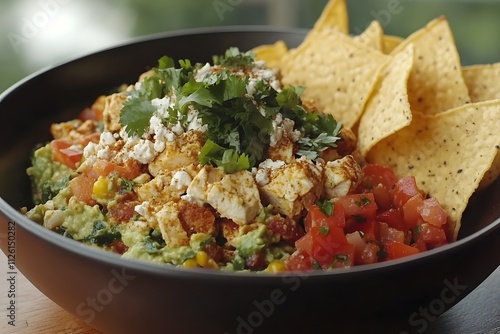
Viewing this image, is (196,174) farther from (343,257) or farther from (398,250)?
(398,250)

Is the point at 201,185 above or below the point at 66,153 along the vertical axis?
below

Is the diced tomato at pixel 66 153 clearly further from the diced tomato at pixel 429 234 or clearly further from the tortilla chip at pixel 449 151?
the diced tomato at pixel 429 234

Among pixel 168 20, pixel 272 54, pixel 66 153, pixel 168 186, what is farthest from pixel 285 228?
pixel 168 20

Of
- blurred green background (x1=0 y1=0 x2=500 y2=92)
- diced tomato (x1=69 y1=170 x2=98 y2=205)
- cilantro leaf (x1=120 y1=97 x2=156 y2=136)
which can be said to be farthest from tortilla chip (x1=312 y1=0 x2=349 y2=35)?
blurred green background (x1=0 y1=0 x2=500 y2=92)

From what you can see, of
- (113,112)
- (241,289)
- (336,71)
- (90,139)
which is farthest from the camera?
(336,71)

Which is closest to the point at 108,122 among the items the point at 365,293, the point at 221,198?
the point at 221,198

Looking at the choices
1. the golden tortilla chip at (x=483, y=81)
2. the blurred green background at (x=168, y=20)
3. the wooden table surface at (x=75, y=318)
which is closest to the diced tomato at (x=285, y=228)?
the wooden table surface at (x=75, y=318)

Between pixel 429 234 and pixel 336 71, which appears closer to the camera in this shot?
Answer: pixel 429 234
